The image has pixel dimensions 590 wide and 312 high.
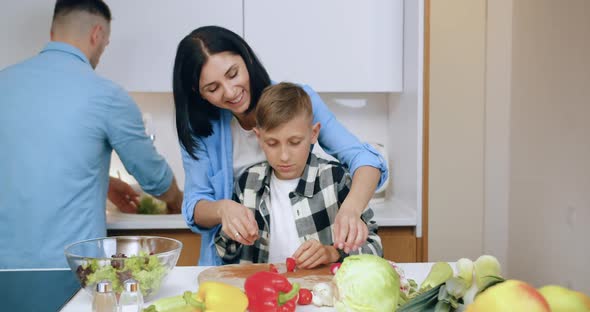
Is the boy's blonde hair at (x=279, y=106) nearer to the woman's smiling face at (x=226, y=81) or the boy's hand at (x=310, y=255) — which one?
the woman's smiling face at (x=226, y=81)

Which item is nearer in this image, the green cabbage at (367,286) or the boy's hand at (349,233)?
the green cabbage at (367,286)

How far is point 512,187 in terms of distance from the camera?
127 inches

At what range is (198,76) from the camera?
178 centimetres

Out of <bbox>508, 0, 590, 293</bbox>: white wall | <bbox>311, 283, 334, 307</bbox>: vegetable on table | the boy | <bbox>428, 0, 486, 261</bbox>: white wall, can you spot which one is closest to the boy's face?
the boy

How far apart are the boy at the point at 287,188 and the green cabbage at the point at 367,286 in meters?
0.70

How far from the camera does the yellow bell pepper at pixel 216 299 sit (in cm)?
102

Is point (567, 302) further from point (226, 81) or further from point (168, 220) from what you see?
point (168, 220)

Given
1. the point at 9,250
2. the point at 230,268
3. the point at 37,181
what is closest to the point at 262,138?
the point at 230,268

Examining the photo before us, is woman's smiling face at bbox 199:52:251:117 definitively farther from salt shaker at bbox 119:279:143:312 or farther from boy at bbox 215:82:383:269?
salt shaker at bbox 119:279:143:312

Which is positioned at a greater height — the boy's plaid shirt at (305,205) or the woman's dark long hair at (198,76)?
the woman's dark long hair at (198,76)

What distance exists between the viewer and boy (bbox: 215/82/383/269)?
175 cm

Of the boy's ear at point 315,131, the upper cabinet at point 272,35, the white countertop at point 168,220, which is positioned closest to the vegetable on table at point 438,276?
the boy's ear at point 315,131

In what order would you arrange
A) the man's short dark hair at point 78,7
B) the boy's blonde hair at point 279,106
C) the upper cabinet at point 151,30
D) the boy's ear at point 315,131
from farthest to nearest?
the upper cabinet at point 151,30
the man's short dark hair at point 78,7
the boy's ear at point 315,131
the boy's blonde hair at point 279,106

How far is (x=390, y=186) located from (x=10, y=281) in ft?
6.56
